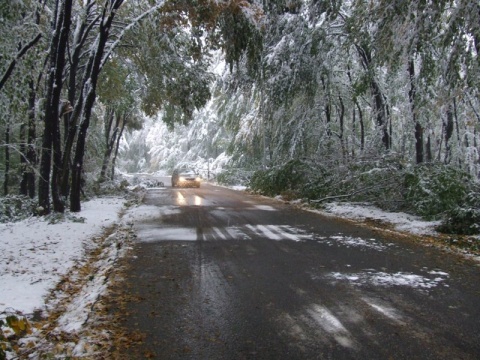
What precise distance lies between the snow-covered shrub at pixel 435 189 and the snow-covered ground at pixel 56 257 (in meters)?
0.51

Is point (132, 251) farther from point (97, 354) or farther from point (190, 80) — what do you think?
point (190, 80)

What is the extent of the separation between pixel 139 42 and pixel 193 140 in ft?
154

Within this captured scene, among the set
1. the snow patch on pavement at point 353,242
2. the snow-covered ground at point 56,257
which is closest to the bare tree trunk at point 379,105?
the snow-covered ground at point 56,257

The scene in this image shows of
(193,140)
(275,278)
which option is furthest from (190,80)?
(193,140)

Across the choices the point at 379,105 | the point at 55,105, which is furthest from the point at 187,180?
the point at 55,105

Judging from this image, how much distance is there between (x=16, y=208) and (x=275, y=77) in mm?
11019

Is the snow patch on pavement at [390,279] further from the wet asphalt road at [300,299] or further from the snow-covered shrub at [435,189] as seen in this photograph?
the snow-covered shrub at [435,189]

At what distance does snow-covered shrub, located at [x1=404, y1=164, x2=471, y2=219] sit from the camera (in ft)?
34.7

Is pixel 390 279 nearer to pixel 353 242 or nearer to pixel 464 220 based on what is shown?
pixel 353 242

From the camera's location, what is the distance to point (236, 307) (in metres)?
4.72

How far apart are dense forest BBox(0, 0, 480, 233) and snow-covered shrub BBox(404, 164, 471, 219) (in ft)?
0.13

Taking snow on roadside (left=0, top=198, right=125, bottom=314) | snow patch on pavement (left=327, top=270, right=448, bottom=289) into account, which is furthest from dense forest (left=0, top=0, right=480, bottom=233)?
snow patch on pavement (left=327, top=270, right=448, bottom=289)

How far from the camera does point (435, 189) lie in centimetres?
1106

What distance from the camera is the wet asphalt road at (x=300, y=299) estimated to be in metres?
3.70
